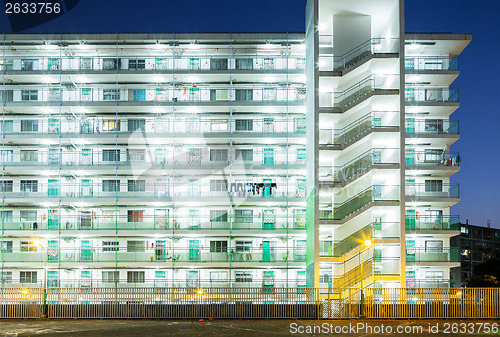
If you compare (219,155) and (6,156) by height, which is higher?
(6,156)

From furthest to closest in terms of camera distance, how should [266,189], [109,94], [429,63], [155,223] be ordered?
[109,94], [266,189], [155,223], [429,63]

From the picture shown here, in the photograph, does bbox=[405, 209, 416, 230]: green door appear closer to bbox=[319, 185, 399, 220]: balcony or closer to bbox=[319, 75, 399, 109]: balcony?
bbox=[319, 185, 399, 220]: balcony

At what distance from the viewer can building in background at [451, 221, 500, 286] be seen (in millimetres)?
101188

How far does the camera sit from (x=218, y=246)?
130ft

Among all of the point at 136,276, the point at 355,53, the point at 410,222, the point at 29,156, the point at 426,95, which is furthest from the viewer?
the point at 29,156

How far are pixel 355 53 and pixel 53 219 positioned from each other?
25.4 metres

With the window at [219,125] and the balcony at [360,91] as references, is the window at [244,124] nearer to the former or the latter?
the window at [219,125]

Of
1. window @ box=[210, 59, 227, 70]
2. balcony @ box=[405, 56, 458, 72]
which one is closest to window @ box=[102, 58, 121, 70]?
window @ box=[210, 59, 227, 70]

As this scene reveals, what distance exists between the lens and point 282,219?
3909 centimetres

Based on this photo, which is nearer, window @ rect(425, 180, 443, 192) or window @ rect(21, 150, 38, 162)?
window @ rect(425, 180, 443, 192)

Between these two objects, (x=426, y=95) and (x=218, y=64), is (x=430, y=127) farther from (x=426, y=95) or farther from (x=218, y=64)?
(x=218, y=64)

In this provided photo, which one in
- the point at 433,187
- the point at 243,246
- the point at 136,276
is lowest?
the point at 136,276

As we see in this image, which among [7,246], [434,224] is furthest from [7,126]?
[434,224]

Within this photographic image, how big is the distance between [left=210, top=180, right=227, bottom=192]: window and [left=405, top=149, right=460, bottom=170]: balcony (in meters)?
13.5
